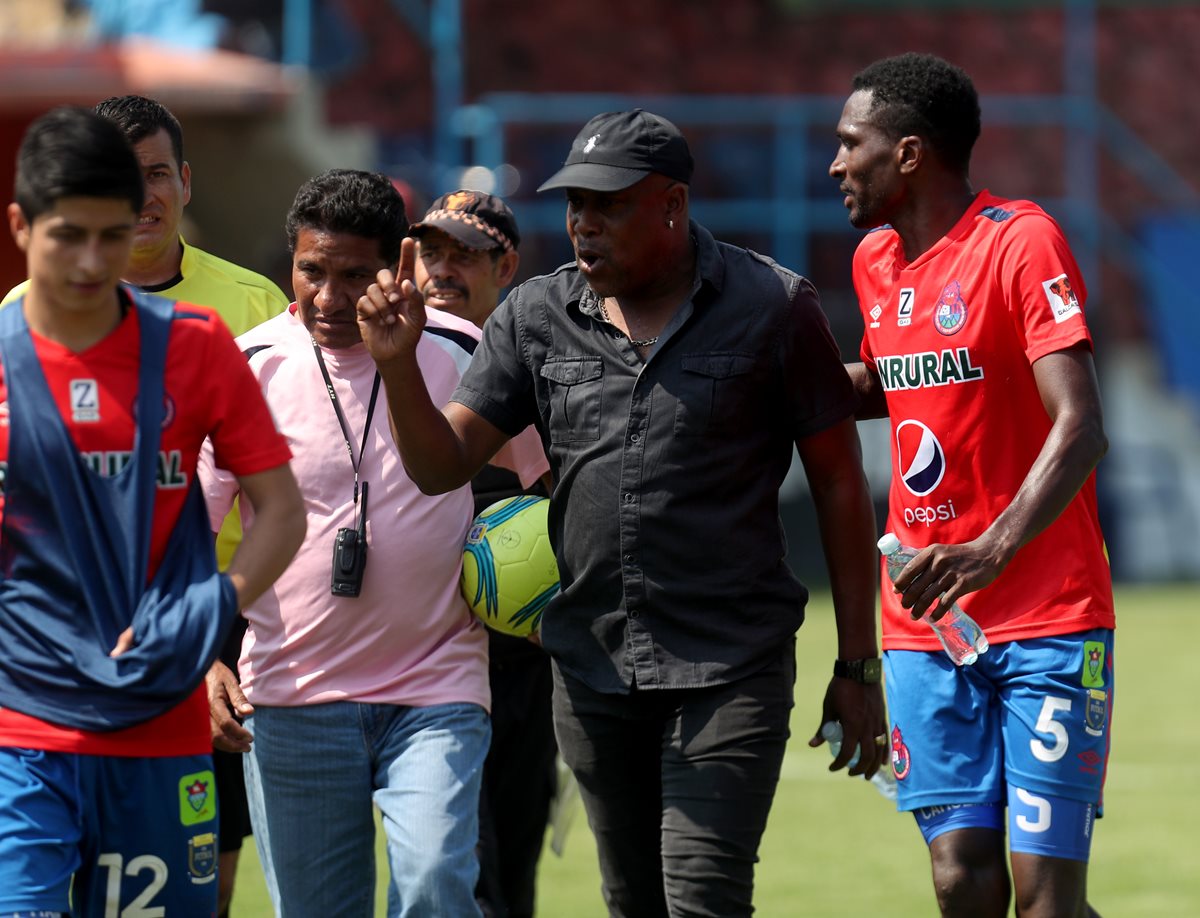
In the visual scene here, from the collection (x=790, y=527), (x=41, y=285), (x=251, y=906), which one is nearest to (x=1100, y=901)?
(x=251, y=906)

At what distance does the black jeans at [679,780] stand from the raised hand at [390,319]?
993 millimetres

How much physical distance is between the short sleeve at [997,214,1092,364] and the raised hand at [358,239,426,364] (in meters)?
1.58

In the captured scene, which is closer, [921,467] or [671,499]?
[671,499]

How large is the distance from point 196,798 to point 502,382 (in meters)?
1.49

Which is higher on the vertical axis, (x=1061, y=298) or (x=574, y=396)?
(x=1061, y=298)

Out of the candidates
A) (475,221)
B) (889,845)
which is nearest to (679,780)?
(475,221)

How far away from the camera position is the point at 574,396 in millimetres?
5262

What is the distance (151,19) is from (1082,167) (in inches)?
→ 389

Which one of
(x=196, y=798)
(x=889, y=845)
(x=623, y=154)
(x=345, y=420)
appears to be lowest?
(x=889, y=845)

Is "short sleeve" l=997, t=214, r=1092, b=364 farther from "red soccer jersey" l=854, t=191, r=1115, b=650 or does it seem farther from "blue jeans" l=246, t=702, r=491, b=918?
"blue jeans" l=246, t=702, r=491, b=918

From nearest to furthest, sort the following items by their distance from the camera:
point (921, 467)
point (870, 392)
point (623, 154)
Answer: point (623, 154), point (921, 467), point (870, 392)

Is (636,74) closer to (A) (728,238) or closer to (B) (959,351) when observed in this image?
(A) (728,238)

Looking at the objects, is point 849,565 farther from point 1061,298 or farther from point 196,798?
point 196,798

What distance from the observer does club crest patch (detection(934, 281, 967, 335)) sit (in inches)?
216
